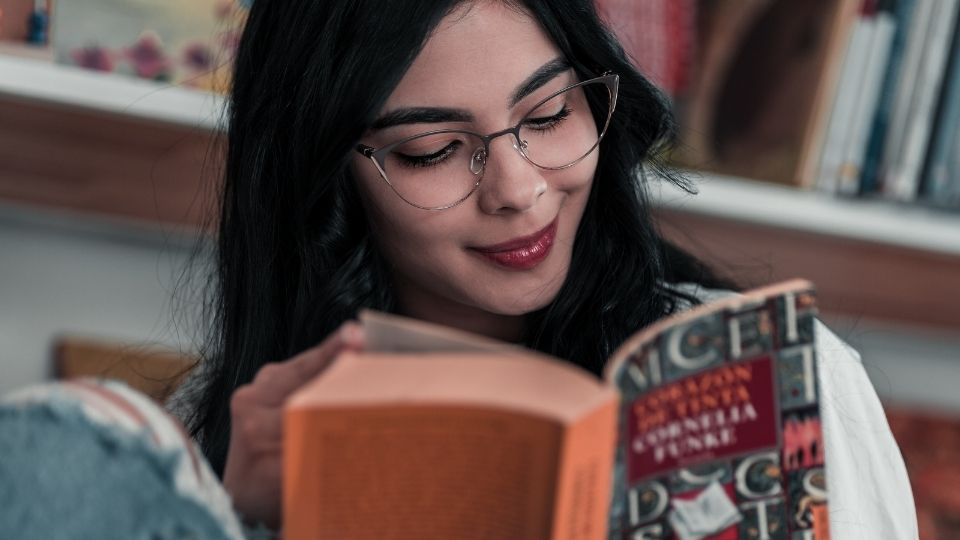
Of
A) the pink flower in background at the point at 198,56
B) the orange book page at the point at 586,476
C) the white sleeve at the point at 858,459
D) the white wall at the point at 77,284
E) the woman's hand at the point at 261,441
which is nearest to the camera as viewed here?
the orange book page at the point at 586,476

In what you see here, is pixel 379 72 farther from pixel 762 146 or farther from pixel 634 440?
pixel 762 146

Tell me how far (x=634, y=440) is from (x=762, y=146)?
3.09 ft

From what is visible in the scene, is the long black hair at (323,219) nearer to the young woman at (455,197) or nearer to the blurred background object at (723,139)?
the young woman at (455,197)

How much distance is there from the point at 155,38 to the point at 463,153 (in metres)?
0.54

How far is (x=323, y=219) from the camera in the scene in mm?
1098

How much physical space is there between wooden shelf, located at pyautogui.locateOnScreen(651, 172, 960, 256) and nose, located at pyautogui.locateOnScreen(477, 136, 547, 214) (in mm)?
470

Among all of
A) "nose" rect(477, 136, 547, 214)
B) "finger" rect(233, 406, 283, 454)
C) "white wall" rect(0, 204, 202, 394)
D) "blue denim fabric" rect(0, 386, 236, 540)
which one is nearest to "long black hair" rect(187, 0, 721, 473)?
"nose" rect(477, 136, 547, 214)

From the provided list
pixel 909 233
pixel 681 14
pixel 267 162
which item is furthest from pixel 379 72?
pixel 909 233

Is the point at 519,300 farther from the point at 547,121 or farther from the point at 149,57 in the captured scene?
the point at 149,57

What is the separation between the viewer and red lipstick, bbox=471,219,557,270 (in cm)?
101

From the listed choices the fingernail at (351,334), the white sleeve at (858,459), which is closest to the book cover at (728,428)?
the fingernail at (351,334)

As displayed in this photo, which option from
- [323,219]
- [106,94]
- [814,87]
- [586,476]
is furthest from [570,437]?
[814,87]

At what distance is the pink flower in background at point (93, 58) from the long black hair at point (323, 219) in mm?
266

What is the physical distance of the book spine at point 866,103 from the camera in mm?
1415
